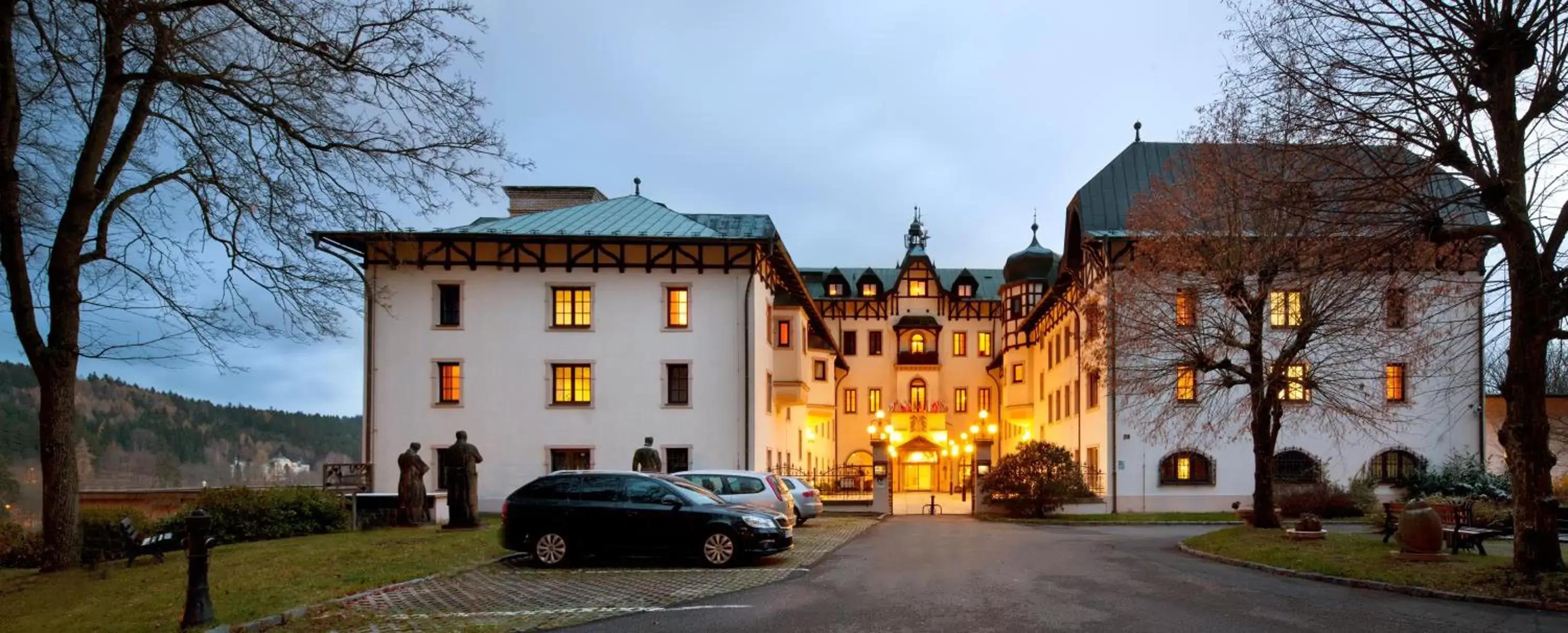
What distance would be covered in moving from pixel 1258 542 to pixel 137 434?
55.6 metres

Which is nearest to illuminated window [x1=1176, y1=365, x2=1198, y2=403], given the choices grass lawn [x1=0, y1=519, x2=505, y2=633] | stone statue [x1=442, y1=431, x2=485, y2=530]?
stone statue [x1=442, y1=431, x2=485, y2=530]

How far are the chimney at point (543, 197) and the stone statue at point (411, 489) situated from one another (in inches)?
800

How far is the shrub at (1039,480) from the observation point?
36.8 meters

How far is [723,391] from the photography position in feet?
120

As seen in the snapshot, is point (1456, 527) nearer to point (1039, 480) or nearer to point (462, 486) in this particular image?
point (1039, 480)

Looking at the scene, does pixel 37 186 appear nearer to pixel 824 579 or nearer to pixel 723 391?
pixel 824 579

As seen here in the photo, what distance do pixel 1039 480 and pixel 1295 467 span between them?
28.1 feet

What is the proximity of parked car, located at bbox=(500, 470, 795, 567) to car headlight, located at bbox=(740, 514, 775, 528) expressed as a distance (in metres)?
0.02

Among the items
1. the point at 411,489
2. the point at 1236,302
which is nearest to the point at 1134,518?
the point at 1236,302

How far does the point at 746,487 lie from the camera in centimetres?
2447

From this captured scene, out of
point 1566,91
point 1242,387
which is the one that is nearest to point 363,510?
point 1566,91

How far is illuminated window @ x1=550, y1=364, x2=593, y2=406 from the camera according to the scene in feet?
120

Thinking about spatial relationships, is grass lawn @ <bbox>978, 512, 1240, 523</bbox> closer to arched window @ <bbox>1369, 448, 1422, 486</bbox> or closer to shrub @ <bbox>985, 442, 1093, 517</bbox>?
shrub @ <bbox>985, 442, 1093, 517</bbox>

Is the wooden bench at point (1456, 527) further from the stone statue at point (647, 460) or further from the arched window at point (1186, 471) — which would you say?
the stone statue at point (647, 460)
